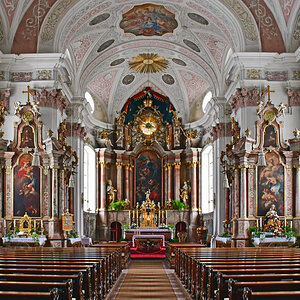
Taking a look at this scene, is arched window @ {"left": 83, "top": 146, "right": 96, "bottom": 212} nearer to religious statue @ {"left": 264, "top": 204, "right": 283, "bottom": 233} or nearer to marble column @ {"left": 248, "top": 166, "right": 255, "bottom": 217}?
marble column @ {"left": 248, "top": 166, "right": 255, "bottom": 217}

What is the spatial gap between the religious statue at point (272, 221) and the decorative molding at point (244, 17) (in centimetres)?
644

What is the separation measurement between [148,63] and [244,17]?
9532 millimetres

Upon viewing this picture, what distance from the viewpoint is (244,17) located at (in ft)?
65.1

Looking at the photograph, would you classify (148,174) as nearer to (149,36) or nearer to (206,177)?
(206,177)

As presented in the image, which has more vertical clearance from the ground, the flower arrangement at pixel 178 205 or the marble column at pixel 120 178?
the marble column at pixel 120 178

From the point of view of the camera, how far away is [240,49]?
19984 millimetres

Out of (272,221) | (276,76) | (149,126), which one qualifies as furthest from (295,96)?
(149,126)

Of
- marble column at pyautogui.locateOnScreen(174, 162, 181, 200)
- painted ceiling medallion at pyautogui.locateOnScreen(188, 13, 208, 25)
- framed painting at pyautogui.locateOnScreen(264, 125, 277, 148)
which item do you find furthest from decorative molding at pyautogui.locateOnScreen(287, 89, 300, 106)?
marble column at pyautogui.locateOnScreen(174, 162, 181, 200)

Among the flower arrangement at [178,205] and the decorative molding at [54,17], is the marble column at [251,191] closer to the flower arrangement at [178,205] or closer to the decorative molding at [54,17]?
the decorative molding at [54,17]

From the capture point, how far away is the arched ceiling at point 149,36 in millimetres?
19641

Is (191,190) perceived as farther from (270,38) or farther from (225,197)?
(270,38)

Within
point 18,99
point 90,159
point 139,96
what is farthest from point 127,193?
point 18,99

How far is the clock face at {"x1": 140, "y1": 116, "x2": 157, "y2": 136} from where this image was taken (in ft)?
103

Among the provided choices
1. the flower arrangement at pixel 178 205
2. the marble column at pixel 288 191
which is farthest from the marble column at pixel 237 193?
the flower arrangement at pixel 178 205
